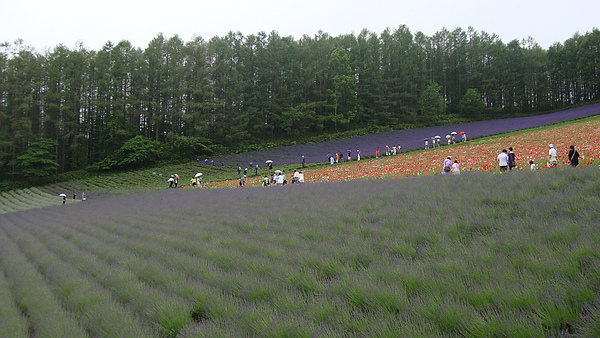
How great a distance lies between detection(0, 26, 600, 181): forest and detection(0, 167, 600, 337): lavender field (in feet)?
153

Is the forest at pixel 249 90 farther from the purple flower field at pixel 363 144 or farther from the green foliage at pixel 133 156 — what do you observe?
the purple flower field at pixel 363 144

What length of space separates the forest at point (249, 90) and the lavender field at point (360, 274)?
4671 centimetres

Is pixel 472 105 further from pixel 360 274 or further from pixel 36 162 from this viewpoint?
pixel 36 162

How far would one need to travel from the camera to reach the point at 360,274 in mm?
3803

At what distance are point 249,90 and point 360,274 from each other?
6286cm

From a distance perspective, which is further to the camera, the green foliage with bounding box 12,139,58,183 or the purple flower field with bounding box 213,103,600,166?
the green foliage with bounding box 12,139,58,183

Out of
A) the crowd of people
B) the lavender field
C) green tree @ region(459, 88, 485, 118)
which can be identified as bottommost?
the lavender field

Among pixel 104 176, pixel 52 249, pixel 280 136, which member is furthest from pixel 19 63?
pixel 52 249

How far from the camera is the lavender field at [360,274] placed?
2.60m

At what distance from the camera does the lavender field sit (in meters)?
2.60

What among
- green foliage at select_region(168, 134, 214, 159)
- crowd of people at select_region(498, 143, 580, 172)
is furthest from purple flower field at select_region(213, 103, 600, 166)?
crowd of people at select_region(498, 143, 580, 172)

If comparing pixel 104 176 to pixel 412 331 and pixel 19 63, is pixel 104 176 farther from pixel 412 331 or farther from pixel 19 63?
pixel 412 331

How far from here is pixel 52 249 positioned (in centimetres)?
890

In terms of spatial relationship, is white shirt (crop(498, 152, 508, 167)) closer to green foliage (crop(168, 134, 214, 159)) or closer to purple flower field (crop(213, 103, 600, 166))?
purple flower field (crop(213, 103, 600, 166))
